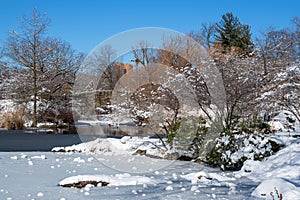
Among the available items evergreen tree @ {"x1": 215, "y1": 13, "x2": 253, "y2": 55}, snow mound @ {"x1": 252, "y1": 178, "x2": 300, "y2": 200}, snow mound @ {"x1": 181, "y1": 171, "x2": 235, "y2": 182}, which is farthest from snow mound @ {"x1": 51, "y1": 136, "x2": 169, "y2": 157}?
evergreen tree @ {"x1": 215, "y1": 13, "x2": 253, "y2": 55}

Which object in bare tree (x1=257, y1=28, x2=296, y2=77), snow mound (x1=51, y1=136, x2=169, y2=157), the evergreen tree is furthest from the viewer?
the evergreen tree

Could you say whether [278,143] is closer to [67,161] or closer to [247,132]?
[247,132]

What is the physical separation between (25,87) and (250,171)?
34.9 feet

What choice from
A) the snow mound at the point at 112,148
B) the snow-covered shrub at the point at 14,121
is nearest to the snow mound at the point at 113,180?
the snow mound at the point at 112,148

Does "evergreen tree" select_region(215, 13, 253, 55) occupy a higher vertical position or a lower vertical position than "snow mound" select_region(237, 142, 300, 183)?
higher

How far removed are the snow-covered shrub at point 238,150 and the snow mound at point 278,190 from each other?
1279mm

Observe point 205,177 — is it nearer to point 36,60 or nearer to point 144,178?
point 144,178

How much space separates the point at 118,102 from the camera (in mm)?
7281

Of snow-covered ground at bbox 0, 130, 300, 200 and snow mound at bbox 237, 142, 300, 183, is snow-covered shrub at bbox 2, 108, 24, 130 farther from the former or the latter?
snow mound at bbox 237, 142, 300, 183

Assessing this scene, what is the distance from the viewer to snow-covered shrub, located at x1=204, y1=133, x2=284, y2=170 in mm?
4176

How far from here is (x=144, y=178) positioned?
3.34 meters

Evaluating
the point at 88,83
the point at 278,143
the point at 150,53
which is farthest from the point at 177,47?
the point at 88,83

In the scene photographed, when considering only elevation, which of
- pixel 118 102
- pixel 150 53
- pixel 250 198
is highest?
pixel 150 53

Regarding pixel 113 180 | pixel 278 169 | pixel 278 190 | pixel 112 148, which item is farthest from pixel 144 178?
pixel 112 148
